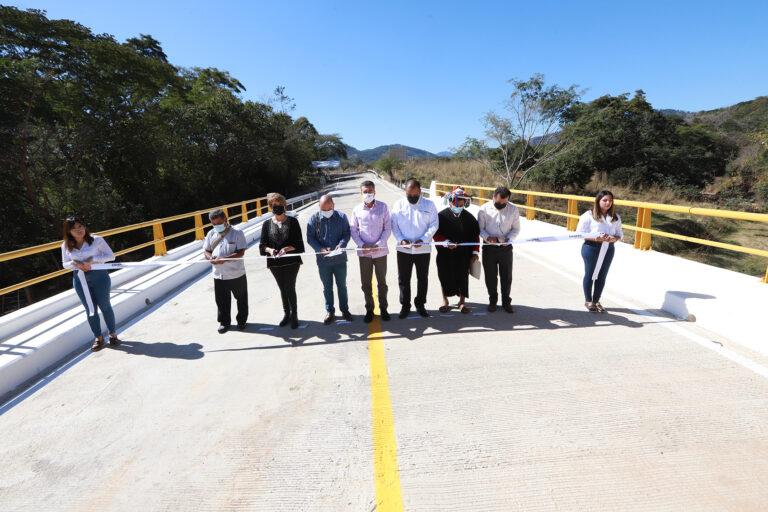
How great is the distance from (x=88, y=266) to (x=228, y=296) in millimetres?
1505

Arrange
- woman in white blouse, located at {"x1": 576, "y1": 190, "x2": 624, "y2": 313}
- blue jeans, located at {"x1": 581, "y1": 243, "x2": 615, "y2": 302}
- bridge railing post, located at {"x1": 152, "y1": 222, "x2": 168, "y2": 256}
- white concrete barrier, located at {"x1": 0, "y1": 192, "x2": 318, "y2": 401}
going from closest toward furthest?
1. white concrete barrier, located at {"x1": 0, "y1": 192, "x2": 318, "y2": 401}
2. woman in white blouse, located at {"x1": 576, "y1": 190, "x2": 624, "y2": 313}
3. blue jeans, located at {"x1": 581, "y1": 243, "x2": 615, "y2": 302}
4. bridge railing post, located at {"x1": 152, "y1": 222, "x2": 168, "y2": 256}

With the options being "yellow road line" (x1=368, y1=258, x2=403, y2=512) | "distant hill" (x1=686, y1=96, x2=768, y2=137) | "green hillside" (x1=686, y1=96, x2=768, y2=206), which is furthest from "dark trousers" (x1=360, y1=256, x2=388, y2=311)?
"distant hill" (x1=686, y1=96, x2=768, y2=137)

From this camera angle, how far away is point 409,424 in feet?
9.11

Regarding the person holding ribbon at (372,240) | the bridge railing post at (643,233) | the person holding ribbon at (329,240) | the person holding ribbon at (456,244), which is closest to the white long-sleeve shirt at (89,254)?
the person holding ribbon at (329,240)

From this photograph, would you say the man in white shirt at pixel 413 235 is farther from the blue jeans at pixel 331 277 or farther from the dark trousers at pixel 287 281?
the dark trousers at pixel 287 281

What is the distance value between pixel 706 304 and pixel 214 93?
127 ft

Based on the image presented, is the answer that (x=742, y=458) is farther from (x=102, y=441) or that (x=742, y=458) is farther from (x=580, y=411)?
(x=102, y=441)

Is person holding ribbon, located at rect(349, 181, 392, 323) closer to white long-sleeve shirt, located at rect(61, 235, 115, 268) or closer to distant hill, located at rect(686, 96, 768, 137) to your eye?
white long-sleeve shirt, located at rect(61, 235, 115, 268)

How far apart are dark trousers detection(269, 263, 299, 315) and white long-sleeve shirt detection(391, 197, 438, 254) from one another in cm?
140

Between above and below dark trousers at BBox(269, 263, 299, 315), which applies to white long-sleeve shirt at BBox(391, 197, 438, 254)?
above

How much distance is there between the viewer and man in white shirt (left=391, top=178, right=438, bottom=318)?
185 inches

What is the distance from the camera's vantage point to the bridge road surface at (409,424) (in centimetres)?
220

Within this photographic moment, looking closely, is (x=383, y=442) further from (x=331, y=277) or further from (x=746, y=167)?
(x=746, y=167)

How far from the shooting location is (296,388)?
3.35 m
